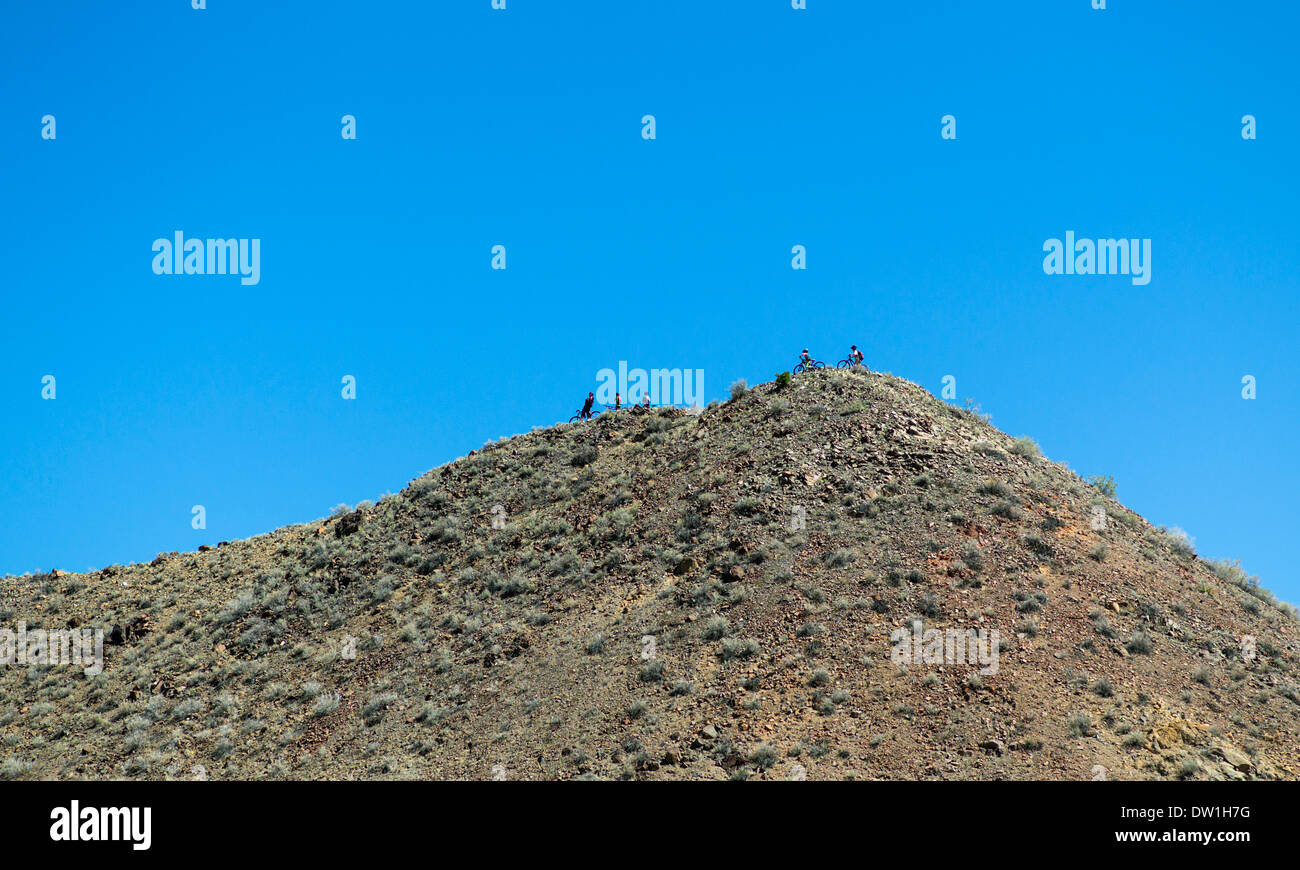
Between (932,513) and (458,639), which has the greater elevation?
(932,513)

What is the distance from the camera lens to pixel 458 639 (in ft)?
110

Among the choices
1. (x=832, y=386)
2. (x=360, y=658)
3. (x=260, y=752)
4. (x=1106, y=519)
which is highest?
(x=832, y=386)

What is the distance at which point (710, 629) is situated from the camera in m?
29.4

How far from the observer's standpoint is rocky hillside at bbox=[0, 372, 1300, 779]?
25156 mm

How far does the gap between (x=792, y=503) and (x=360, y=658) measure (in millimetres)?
14249

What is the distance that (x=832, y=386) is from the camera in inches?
1625

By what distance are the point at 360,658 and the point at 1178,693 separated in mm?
22790

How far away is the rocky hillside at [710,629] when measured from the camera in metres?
25.2

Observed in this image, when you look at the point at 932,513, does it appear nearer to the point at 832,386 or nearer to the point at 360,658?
the point at 832,386

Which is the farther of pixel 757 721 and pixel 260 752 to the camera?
pixel 260 752
